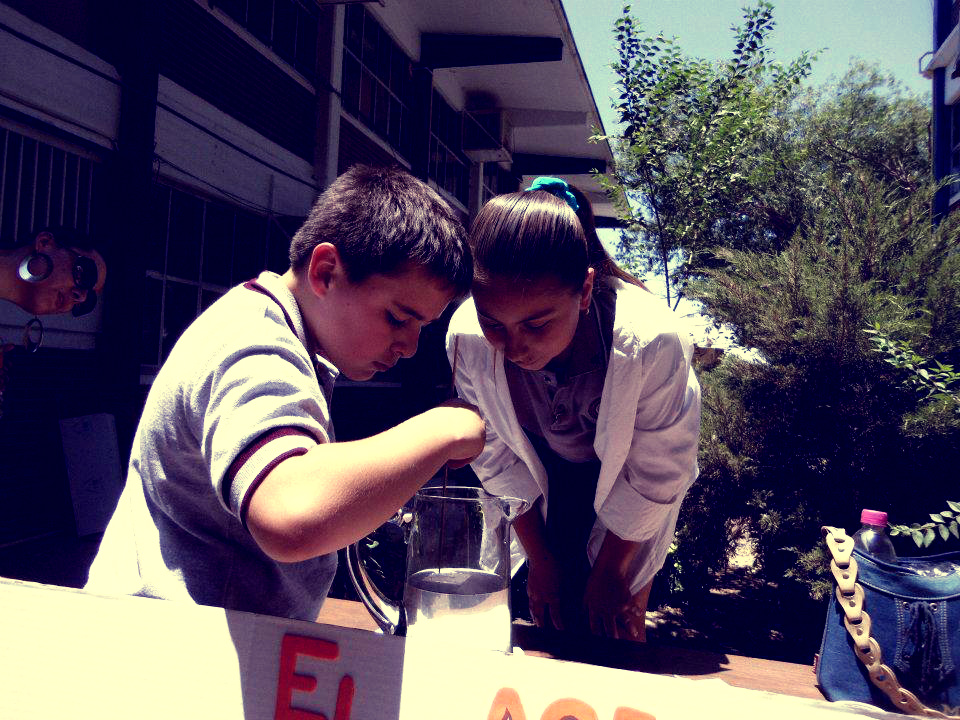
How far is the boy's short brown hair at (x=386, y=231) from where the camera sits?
100 cm

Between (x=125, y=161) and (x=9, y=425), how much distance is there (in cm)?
172

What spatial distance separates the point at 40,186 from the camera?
3934mm

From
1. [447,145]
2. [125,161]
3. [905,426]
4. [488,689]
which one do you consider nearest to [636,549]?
[488,689]

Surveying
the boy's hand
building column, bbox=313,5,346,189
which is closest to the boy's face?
the boy's hand

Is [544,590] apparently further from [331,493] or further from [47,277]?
[47,277]

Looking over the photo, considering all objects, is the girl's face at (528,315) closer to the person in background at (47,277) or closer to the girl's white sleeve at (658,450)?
the girl's white sleeve at (658,450)

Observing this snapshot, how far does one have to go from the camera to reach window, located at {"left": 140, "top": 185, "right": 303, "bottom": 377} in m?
4.84

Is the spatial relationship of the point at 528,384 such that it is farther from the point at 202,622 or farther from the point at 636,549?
the point at 202,622

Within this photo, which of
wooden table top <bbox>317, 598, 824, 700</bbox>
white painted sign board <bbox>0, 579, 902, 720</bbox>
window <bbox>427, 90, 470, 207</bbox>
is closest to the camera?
white painted sign board <bbox>0, 579, 902, 720</bbox>

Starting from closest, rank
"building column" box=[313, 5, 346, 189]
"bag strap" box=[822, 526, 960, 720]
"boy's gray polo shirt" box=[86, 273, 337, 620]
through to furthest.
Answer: "boy's gray polo shirt" box=[86, 273, 337, 620] → "bag strap" box=[822, 526, 960, 720] → "building column" box=[313, 5, 346, 189]

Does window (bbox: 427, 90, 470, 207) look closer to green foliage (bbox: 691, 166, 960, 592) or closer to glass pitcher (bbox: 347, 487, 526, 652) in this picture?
green foliage (bbox: 691, 166, 960, 592)

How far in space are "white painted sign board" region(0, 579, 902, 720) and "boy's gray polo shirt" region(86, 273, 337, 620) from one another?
0.15 m

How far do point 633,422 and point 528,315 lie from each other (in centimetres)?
43

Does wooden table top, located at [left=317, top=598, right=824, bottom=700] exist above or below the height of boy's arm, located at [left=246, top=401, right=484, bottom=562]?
below
